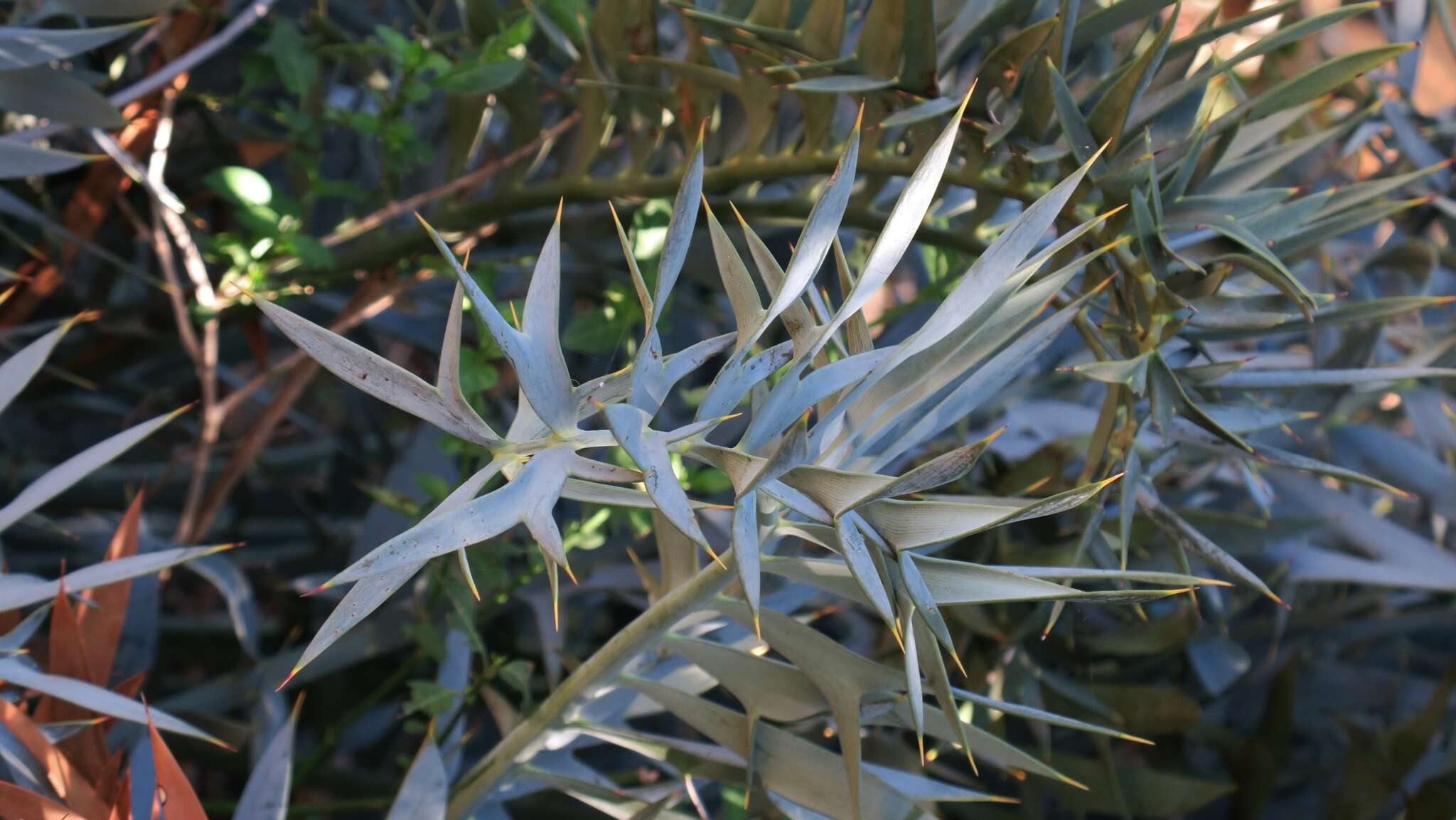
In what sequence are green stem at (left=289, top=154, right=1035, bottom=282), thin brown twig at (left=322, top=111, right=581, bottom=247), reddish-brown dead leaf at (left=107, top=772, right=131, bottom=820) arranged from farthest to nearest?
thin brown twig at (left=322, top=111, right=581, bottom=247) → green stem at (left=289, top=154, right=1035, bottom=282) → reddish-brown dead leaf at (left=107, top=772, right=131, bottom=820)

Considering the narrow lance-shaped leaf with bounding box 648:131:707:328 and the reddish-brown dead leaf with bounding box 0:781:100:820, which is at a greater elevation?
the narrow lance-shaped leaf with bounding box 648:131:707:328

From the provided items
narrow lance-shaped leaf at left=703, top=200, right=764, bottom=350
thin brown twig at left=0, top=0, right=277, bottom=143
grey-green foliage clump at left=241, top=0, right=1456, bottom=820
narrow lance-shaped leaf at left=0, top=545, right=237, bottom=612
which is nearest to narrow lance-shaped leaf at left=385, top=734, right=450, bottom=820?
grey-green foliage clump at left=241, top=0, right=1456, bottom=820

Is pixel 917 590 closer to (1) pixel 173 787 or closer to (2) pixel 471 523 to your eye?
(2) pixel 471 523

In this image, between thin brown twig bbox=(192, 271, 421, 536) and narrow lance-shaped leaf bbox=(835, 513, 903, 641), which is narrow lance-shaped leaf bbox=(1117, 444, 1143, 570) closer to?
narrow lance-shaped leaf bbox=(835, 513, 903, 641)

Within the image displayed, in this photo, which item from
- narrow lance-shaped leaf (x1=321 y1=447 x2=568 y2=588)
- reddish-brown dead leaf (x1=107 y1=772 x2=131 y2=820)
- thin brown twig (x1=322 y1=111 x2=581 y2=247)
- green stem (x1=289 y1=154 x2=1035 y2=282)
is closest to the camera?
narrow lance-shaped leaf (x1=321 y1=447 x2=568 y2=588)

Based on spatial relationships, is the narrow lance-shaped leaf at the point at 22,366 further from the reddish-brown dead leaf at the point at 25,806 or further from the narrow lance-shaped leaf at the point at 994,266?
the narrow lance-shaped leaf at the point at 994,266

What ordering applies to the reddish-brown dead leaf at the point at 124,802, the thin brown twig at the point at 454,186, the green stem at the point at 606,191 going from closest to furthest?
the reddish-brown dead leaf at the point at 124,802, the green stem at the point at 606,191, the thin brown twig at the point at 454,186

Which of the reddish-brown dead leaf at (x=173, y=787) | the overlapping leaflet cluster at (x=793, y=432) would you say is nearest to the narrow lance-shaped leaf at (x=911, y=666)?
the overlapping leaflet cluster at (x=793, y=432)

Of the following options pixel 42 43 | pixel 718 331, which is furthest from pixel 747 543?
pixel 718 331

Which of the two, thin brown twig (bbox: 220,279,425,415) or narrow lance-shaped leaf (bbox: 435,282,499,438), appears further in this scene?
thin brown twig (bbox: 220,279,425,415)
